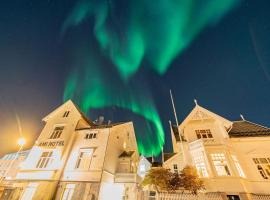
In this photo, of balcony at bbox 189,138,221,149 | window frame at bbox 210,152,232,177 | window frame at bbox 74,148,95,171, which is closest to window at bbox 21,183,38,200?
window frame at bbox 74,148,95,171

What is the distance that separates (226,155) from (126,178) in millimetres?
14650

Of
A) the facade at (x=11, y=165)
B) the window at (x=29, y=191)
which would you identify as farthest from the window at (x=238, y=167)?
the facade at (x=11, y=165)

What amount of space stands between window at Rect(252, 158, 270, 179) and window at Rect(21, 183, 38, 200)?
29519mm

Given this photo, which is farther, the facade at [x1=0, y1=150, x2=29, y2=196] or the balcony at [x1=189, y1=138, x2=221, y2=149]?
the facade at [x1=0, y1=150, x2=29, y2=196]

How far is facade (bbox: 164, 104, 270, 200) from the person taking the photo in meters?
15.8

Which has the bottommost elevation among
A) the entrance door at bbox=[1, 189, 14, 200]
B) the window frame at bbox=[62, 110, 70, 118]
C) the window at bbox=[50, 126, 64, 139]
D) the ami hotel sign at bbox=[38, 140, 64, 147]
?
the entrance door at bbox=[1, 189, 14, 200]

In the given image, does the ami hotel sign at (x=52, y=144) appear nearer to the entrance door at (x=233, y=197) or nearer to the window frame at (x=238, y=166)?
the entrance door at (x=233, y=197)

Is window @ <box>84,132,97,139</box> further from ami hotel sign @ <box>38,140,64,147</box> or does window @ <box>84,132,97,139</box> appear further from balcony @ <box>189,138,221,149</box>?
balcony @ <box>189,138,221,149</box>

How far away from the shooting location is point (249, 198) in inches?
590

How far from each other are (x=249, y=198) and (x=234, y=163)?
11.5 ft

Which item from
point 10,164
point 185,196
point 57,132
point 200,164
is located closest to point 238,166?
point 200,164

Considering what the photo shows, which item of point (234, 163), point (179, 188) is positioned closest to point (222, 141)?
point (234, 163)

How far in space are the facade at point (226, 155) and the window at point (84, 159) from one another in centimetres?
1360

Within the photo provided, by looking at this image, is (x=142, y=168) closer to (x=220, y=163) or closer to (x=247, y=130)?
(x=220, y=163)
